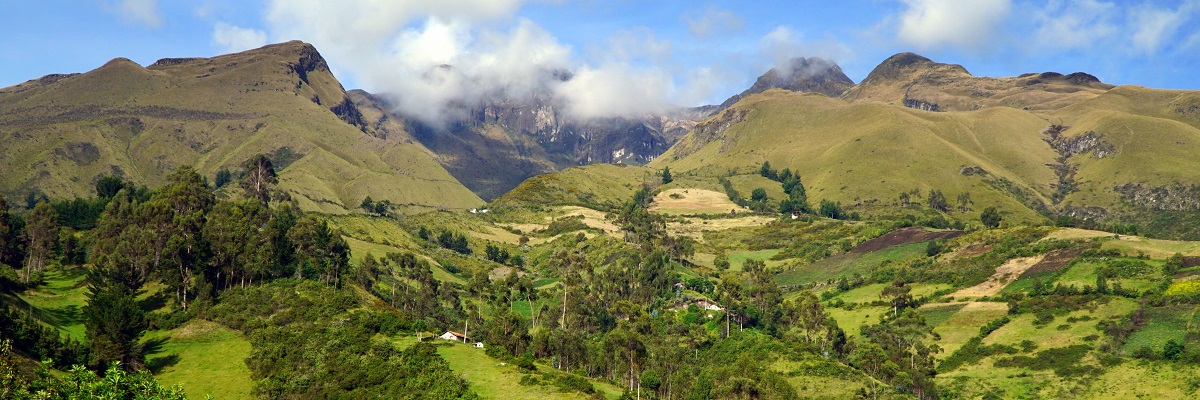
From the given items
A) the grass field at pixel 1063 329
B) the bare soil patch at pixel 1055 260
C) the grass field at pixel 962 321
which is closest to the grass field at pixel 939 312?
the grass field at pixel 962 321

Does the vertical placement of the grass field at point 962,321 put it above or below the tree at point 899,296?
below

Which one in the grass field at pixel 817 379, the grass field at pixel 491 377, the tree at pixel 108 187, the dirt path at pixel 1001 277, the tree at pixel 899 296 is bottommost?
the grass field at pixel 817 379

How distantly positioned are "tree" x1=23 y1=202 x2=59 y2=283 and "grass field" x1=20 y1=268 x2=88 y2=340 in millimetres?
2604

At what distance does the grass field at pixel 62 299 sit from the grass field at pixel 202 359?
10.4m

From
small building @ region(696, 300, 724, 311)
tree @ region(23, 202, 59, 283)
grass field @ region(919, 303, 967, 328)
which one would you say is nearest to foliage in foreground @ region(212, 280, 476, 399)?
tree @ region(23, 202, 59, 283)

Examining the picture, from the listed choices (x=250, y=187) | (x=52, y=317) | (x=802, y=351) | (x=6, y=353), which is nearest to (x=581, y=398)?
(x=6, y=353)

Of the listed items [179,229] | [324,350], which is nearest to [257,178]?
[179,229]

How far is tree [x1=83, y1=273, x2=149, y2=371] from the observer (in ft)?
303

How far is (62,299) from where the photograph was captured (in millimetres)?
120625

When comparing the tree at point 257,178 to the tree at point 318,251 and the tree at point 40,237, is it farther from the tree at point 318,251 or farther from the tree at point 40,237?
the tree at point 40,237

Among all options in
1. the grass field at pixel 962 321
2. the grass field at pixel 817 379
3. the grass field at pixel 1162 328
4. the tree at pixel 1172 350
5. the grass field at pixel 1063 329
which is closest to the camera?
the grass field at pixel 817 379

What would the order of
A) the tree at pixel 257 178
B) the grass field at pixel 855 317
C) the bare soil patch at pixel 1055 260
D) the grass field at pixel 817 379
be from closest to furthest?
the grass field at pixel 817 379 < the grass field at pixel 855 317 < the bare soil patch at pixel 1055 260 < the tree at pixel 257 178

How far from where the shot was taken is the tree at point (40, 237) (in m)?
133

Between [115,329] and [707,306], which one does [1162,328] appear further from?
[115,329]
